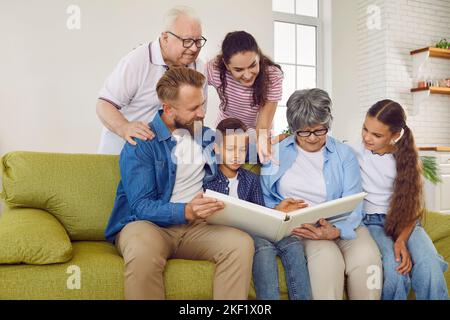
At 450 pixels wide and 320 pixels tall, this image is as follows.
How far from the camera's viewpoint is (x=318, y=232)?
182 centimetres

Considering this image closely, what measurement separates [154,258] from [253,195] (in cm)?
57

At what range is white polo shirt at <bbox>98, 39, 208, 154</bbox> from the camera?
2.31 meters

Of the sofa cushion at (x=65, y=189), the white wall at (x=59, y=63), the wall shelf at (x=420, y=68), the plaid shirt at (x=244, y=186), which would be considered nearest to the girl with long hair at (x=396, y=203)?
the plaid shirt at (x=244, y=186)

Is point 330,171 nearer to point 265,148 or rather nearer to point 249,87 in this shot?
point 265,148

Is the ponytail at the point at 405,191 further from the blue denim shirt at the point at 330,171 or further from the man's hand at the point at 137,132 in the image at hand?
the man's hand at the point at 137,132

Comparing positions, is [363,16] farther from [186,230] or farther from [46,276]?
[46,276]

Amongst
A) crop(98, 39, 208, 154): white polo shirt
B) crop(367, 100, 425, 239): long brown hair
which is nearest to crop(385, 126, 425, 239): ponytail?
crop(367, 100, 425, 239): long brown hair

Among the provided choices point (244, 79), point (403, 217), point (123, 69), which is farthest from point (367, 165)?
point (123, 69)

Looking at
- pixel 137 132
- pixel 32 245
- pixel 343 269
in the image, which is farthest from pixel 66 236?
pixel 343 269

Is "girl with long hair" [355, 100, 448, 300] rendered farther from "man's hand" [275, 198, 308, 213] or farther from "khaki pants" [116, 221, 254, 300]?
"khaki pants" [116, 221, 254, 300]

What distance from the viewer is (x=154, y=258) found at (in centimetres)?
155

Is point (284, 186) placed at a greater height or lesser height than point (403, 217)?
greater

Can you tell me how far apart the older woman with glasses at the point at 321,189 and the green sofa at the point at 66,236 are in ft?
0.60

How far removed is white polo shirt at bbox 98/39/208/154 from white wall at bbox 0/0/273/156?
1.98 metres
